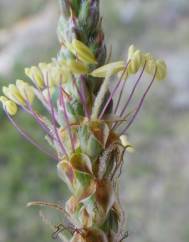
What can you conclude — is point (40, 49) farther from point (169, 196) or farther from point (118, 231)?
point (118, 231)

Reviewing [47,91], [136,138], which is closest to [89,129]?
[47,91]

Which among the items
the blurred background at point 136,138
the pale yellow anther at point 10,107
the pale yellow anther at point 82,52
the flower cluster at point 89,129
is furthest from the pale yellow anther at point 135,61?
the blurred background at point 136,138

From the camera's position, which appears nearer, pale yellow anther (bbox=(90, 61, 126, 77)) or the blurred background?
pale yellow anther (bbox=(90, 61, 126, 77))

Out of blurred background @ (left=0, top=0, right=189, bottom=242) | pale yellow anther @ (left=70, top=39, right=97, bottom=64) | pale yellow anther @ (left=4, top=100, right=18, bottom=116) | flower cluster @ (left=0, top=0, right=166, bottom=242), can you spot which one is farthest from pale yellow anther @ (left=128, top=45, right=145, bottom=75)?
blurred background @ (left=0, top=0, right=189, bottom=242)

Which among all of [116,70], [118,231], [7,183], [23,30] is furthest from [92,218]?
[23,30]

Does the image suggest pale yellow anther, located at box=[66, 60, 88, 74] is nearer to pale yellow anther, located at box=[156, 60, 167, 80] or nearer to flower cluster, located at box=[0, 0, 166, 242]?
flower cluster, located at box=[0, 0, 166, 242]

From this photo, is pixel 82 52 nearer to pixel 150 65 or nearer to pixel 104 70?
pixel 104 70

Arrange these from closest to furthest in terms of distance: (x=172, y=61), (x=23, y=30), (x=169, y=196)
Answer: (x=169, y=196)
(x=172, y=61)
(x=23, y=30)
